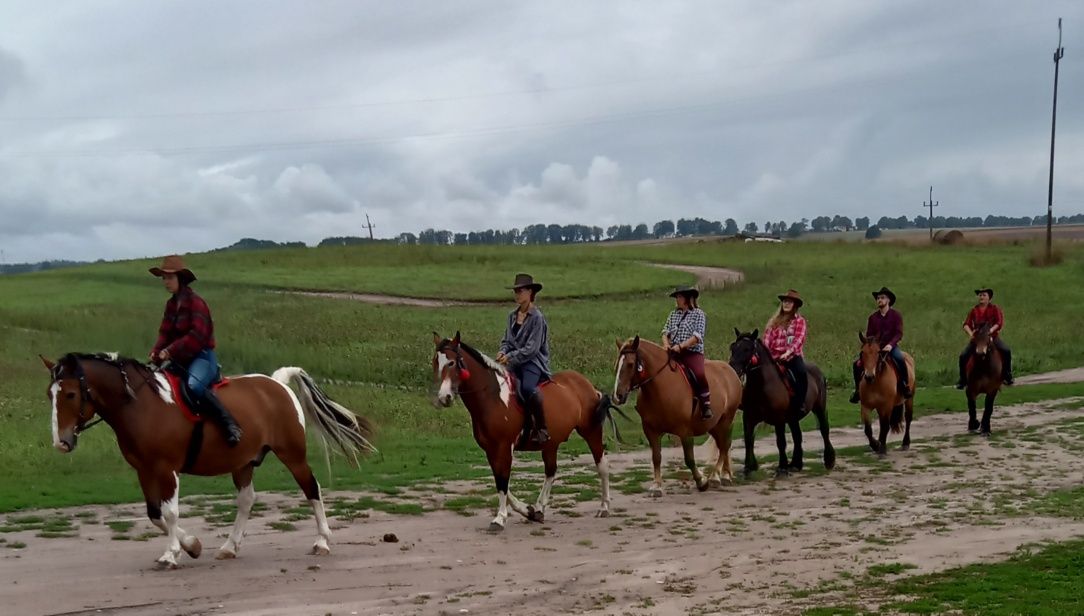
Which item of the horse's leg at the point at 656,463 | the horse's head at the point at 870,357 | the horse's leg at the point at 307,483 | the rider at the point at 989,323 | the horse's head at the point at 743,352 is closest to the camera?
the horse's leg at the point at 307,483

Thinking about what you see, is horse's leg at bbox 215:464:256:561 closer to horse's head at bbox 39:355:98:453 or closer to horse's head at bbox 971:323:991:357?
horse's head at bbox 39:355:98:453

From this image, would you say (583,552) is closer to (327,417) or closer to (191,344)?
(327,417)

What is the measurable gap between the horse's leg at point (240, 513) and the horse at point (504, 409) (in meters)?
2.16

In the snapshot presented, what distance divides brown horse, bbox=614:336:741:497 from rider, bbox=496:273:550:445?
5.37 ft

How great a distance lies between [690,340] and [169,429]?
24.3 feet

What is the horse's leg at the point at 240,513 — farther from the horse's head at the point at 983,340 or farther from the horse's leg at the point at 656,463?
the horse's head at the point at 983,340

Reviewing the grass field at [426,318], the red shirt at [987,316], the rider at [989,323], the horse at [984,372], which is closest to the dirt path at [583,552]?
the grass field at [426,318]

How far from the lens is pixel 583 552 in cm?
1123

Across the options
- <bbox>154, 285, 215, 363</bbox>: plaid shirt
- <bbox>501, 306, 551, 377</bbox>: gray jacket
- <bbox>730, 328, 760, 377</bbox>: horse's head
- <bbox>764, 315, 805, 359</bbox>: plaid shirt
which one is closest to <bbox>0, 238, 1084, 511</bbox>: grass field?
<bbox>501, 306, 551, 377</bbox>: gray jacket

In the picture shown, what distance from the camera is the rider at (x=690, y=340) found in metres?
15.1

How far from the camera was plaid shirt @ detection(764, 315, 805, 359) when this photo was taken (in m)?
17.0

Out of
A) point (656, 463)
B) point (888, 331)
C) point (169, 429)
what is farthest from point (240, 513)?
point (888, 331)

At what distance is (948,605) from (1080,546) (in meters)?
2.95

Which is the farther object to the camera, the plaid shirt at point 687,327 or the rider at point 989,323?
the rider at point 989,323
